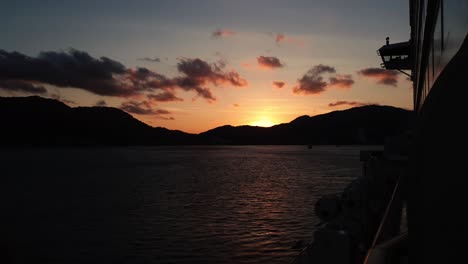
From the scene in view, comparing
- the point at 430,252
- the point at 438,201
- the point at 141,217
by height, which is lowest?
the point at 141,217

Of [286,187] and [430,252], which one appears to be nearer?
[430,252]

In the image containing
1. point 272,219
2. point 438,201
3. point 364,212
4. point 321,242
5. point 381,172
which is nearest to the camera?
point 438,201

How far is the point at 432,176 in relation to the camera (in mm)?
1349

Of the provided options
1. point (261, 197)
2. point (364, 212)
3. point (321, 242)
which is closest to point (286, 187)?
point (261, 197)

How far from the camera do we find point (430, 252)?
1339mm

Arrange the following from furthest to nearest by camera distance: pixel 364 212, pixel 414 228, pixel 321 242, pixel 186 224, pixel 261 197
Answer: pixel 261 197 < pixel 186 224 < pixel 364 212 < pixel 321 242 < pixel 414 228

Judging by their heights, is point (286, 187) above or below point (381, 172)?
below

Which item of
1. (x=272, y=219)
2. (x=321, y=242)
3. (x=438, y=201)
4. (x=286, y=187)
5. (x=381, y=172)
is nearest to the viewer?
(x=438, y=201)

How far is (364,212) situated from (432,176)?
419 inches

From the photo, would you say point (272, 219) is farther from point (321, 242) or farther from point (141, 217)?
point (321, 242)

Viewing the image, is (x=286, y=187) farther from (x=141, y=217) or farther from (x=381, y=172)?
(x=381, y=172)

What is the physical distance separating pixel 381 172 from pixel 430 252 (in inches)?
798

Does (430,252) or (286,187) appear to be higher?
(430,252)

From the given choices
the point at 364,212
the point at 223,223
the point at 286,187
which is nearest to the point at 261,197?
the point at 286,187
